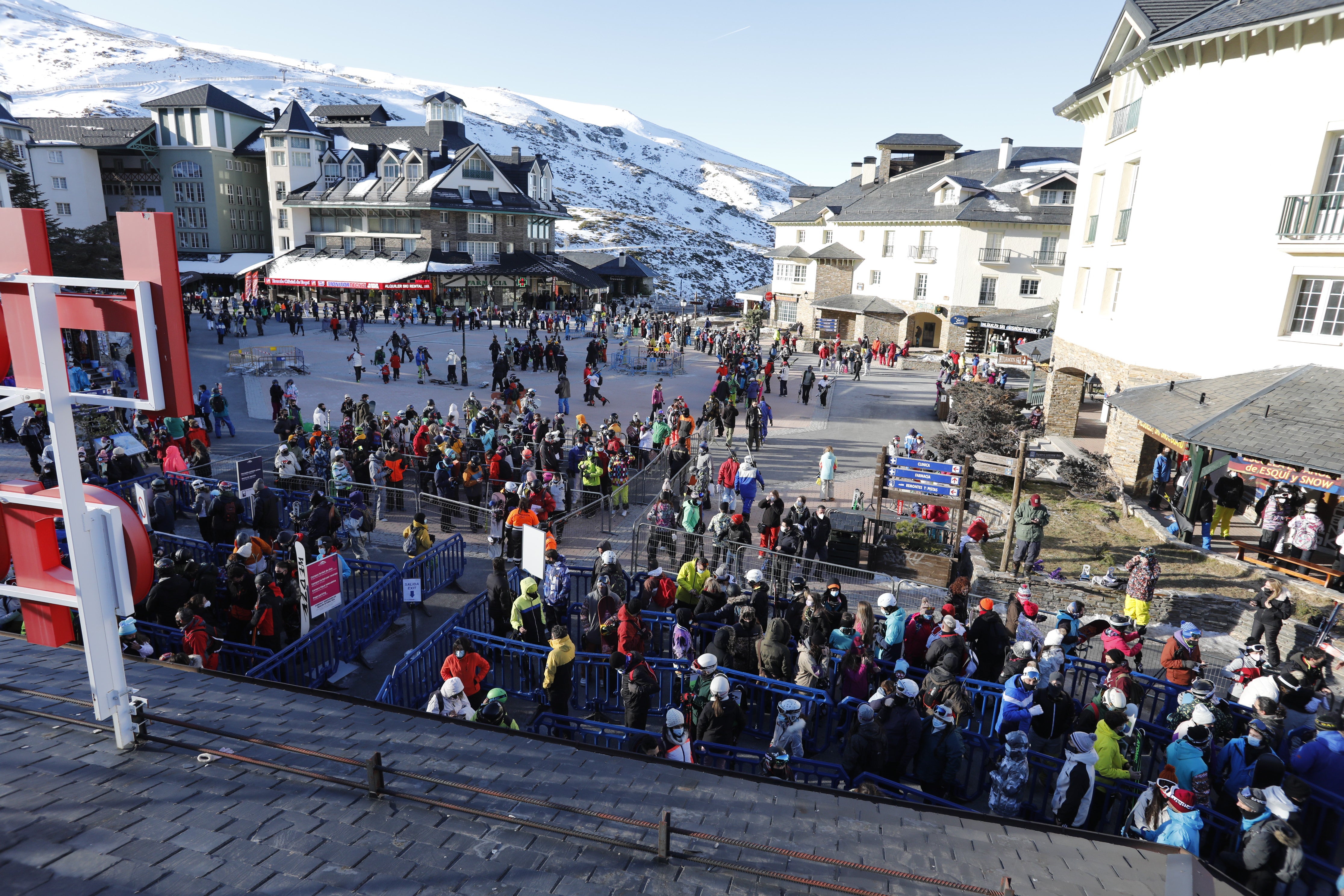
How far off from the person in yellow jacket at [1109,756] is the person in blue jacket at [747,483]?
8.85 metres

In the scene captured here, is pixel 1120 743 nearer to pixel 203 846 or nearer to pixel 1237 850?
pixel 1237 850

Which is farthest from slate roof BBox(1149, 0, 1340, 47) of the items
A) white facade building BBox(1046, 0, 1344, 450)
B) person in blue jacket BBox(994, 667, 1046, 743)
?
person in blue jacket BBox(994, 667, 1046, 743)

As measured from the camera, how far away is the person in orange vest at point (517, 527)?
39.0 feet

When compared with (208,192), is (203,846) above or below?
below

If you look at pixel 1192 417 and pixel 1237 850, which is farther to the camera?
pixel 1192 417

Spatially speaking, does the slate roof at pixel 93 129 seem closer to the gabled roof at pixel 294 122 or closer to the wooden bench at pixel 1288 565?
the gabled roof at pixel 294 122

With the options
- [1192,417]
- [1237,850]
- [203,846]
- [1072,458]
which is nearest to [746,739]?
[1237,850]

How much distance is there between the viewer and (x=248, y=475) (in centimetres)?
1297

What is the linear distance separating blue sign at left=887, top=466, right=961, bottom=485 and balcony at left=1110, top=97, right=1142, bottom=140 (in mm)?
12295

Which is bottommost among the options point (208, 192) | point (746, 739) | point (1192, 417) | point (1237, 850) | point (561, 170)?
point (746, 739)

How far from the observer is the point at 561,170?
428 ft

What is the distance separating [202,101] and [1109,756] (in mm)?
71815

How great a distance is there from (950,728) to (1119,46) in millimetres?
22111

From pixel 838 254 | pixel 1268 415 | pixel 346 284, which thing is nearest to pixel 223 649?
pixel 1268 415
